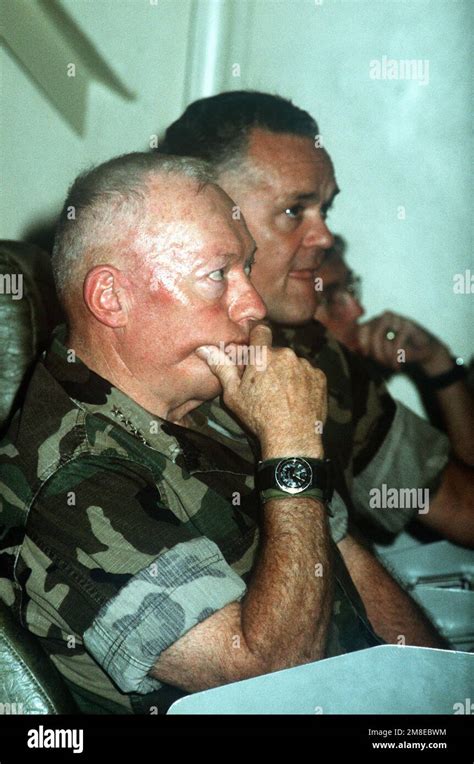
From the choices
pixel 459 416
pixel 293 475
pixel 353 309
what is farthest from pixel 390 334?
pixel 293 475

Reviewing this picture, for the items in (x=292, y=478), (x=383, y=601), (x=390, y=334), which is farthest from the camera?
(x=390, y=334)

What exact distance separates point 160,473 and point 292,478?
0.16 m

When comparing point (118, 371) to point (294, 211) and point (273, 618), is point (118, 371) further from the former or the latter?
point (294, 211)

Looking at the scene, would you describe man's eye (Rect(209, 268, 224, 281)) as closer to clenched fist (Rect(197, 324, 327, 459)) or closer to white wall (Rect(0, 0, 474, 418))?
clenched fist (Rect(197, 324, 327, 459))

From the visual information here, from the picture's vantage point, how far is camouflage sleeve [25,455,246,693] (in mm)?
906

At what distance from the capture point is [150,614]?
2.97 ft

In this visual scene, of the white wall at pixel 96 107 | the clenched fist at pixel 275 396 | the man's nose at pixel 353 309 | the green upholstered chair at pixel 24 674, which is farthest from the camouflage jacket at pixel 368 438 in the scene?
the green upholstered chair at pixel 24 674

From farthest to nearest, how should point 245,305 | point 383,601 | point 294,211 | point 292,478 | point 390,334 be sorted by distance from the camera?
point 390,334
point 294,211
point 383,601
point 245,305
point 292,478

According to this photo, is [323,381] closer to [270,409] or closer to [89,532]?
[270,409]

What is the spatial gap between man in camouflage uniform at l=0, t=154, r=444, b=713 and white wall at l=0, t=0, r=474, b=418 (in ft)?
0.96

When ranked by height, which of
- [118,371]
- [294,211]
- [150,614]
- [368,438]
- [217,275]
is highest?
[294,211]

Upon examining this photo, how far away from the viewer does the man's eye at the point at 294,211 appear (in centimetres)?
138

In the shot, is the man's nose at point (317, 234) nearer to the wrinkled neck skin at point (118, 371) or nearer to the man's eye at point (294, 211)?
the man's eye at point (294, 211)
